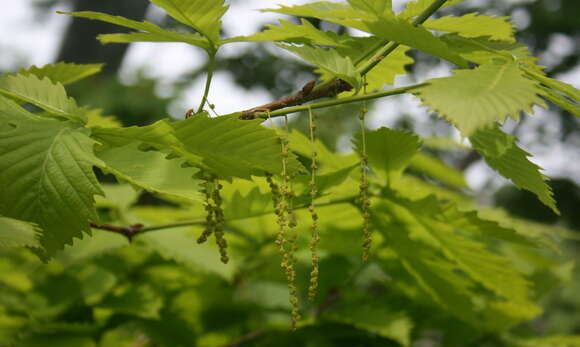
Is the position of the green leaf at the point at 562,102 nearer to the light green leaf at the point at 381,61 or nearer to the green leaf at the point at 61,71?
the light green leaf at the point at 381,61

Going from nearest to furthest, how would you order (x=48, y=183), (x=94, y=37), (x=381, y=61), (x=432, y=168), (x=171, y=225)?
(x=48, y=183) → (x=381, y=61) → (x=171, y=225) → (x=432, y=168) → (x=94, y=37)

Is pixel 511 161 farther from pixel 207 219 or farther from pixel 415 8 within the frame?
pixel 207 219

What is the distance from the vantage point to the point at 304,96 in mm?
835

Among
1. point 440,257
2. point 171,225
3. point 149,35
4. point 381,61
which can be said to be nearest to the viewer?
point 149,35

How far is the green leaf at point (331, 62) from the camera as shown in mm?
743

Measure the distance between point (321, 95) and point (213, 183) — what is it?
0.23 m

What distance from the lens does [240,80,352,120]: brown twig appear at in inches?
32.8

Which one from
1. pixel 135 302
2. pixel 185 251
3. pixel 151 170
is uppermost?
pixel 151 170

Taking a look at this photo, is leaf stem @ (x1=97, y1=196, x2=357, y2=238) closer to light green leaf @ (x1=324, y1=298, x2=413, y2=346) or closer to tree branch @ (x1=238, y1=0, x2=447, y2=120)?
tree branch @ (x1=238, y1=0, x2=447, y2=120)

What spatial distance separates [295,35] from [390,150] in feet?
1.50

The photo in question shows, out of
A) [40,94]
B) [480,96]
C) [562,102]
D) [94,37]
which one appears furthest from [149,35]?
[94,37]

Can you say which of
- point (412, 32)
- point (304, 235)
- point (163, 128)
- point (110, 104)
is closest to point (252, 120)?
point (163, 128)

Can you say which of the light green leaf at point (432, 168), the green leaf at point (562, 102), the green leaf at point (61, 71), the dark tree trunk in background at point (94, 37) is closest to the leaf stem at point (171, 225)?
the green leaf at point (61, 71)

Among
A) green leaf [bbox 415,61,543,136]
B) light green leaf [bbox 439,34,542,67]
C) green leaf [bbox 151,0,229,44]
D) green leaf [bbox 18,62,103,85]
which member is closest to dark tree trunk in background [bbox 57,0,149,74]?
green leaf [bbox 18,62,103,85]
